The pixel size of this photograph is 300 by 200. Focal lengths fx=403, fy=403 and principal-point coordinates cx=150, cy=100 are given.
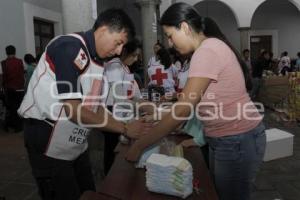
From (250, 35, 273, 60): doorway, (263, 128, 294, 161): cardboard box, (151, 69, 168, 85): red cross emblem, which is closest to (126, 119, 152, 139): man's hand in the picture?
(263, 128, 294, 161): cardboard box

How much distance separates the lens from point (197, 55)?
1715mm

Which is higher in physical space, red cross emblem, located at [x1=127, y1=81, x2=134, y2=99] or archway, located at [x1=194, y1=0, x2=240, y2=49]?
archway, located at [x1=194, y1=0, x2=240, y2=49]

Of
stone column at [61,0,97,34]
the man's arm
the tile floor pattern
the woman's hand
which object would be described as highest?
stone column at [61,0,97,34]

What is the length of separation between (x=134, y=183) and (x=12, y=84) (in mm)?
6016

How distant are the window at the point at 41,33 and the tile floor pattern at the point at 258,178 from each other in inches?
158

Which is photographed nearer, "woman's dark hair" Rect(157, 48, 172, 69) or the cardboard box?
the cardboard box

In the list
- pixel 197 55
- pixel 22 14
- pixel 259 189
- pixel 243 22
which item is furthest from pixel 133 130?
pixel 243 22

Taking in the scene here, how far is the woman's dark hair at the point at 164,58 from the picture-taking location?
588cm

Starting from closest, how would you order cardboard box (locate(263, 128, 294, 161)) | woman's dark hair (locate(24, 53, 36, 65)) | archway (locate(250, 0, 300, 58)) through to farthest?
1. cardboard box (locate(263, 128, 294, 161))
2. woman's dark hair (locate(24, 53, 36, 65))
3. archway (locate(250, 0, 300, 58))

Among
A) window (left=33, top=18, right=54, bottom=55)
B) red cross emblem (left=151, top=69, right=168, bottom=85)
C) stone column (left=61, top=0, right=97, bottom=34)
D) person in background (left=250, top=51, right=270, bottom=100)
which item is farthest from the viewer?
person in background (left=250, top=51, right=270, bottom=100)

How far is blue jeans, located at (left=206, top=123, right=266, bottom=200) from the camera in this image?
1.87 m

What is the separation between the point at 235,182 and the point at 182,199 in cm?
28

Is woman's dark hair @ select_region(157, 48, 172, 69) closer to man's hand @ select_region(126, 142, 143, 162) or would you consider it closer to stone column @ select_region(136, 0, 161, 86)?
man's hand @ select_region(126, 142, 143, 162)

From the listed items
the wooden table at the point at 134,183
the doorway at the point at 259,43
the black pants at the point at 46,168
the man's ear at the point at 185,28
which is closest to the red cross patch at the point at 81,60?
the black pants at the point at 46,168
